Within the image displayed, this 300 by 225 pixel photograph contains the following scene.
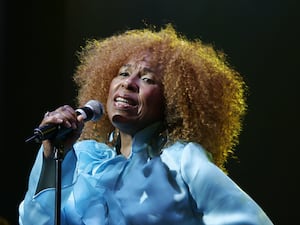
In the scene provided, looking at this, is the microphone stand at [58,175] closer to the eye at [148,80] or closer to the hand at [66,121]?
the hand at [66,121]

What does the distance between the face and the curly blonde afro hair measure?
3cm

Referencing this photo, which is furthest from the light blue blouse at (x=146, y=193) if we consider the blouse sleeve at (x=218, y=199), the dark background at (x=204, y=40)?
the dark background at (x=204, y=40)

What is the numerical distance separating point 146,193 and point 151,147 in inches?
6.4

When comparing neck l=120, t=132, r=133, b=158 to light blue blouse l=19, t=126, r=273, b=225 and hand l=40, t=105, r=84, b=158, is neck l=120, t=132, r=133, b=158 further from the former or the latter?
hand l=40, t=105, r=84, b=158

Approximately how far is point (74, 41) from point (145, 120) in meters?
1.15

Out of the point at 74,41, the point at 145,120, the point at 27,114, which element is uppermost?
the point at 74,41

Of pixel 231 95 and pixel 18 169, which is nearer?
pixel 231 95

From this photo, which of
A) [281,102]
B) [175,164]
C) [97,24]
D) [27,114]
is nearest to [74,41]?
[97,24]

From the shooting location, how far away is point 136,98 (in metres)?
1.57

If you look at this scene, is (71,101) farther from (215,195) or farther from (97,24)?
(215,195)

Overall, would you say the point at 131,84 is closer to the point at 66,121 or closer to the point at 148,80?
the point at 148,80

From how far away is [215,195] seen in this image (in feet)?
4.62

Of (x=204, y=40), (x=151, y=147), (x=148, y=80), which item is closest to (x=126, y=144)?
(x=151, y=147)

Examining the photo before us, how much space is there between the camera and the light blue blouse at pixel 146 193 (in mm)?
1412
